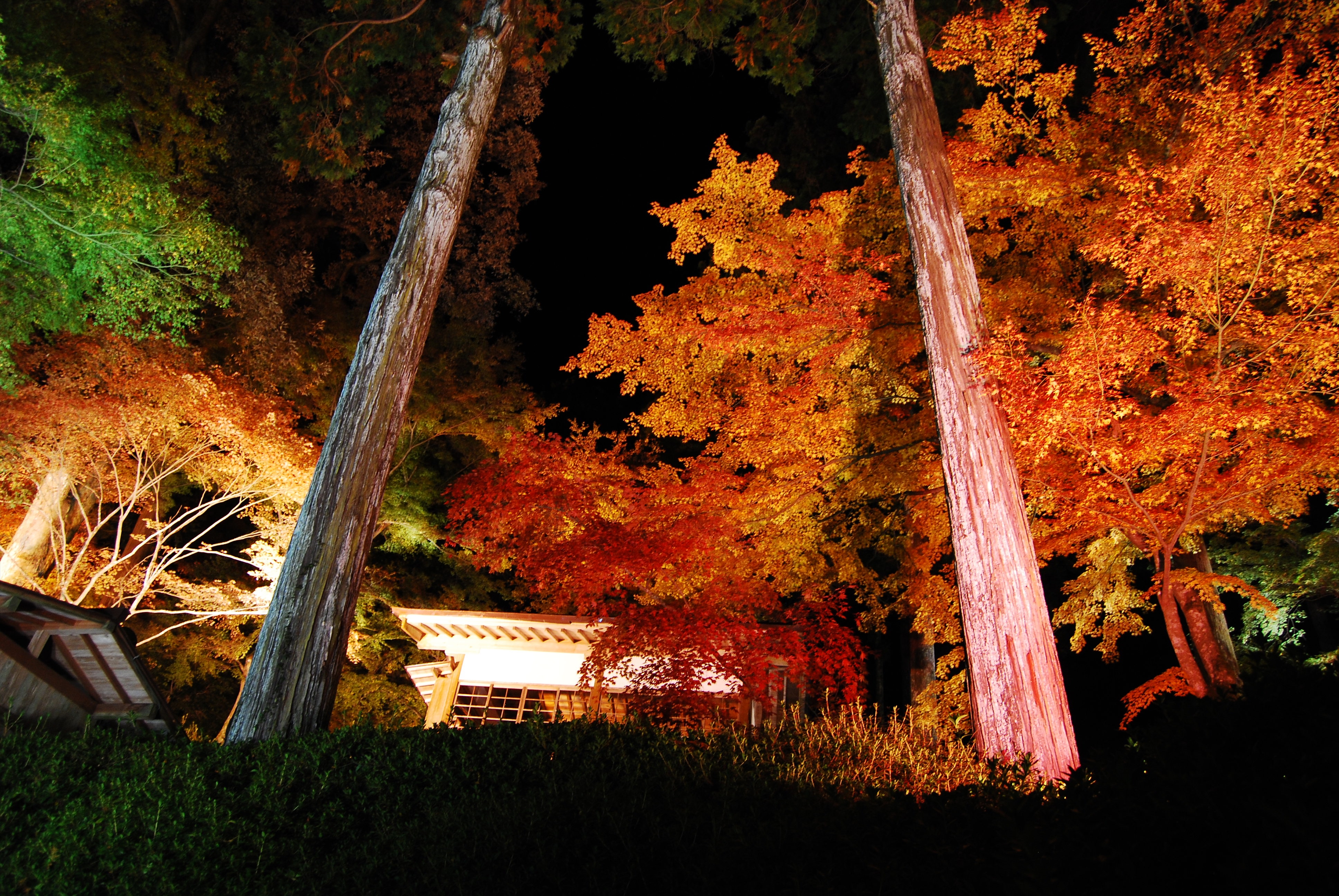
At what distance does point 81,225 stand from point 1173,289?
1213 cm

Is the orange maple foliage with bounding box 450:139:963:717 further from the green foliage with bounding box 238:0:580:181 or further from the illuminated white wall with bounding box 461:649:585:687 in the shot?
the green foliage with bounding box 238:0:580:181

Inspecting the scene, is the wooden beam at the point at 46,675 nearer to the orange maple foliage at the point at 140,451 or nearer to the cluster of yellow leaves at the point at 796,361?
the orange maple foliage at the point at 140,451

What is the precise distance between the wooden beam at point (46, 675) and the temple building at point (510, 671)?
742 cm

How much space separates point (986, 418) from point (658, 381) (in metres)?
6.50

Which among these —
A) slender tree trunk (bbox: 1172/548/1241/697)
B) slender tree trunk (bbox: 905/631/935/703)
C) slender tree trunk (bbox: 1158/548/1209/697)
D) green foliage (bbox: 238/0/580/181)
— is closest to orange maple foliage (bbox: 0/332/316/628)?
green foliage (bbox: 238/0/580/181)

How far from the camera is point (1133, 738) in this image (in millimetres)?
2318

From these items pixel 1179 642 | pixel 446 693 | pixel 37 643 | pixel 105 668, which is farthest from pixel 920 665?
pixel 37 643

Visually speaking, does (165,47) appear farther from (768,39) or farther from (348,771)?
(348,771)

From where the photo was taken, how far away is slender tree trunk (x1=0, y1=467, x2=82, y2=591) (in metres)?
10.5

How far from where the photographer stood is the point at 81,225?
8031mm

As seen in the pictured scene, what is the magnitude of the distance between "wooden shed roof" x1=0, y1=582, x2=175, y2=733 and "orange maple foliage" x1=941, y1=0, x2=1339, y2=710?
700 cm

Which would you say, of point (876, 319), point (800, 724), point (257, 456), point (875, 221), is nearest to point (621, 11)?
point (875, 221)

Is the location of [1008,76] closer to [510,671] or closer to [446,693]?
[510,671]

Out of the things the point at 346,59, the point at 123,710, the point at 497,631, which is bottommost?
the point at 123,710
